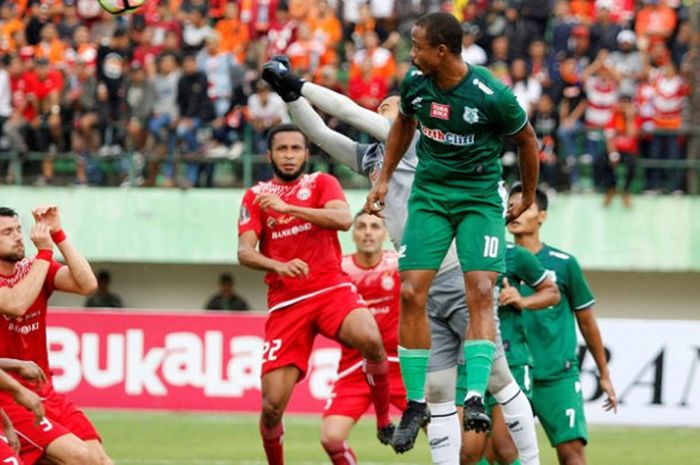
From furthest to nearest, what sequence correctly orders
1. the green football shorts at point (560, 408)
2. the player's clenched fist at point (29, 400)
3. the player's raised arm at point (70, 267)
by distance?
the green football shorts at point (560, 408) < the player's raised arm at point (70, 267) < the player's clenched fist at point (29, 400)

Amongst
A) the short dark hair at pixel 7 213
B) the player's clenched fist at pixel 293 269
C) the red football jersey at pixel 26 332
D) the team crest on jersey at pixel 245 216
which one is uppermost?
the short dark hair at pixel 7 213

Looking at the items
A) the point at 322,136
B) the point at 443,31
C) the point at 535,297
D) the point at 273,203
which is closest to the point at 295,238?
the point at 273,203

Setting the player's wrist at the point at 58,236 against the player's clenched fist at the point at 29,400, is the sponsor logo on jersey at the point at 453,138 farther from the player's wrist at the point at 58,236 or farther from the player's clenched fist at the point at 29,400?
the player's clenched fist at the point at 29,400

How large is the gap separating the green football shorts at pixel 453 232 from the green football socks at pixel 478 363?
0.42m

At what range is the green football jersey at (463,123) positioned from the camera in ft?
28.6

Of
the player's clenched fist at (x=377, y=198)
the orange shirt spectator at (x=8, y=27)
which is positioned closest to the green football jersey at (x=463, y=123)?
the player's clenched fist at (x=377, y=198)

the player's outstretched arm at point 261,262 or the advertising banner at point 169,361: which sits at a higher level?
the player's outstretched arm at point 261,262

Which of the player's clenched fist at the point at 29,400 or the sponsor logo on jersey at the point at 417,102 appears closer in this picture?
the sponsor logo on jersey at the point at 417,102

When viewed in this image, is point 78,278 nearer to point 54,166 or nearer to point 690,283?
point 54,166

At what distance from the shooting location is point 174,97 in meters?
22.8

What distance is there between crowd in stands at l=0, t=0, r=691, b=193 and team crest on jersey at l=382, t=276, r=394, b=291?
8630mm

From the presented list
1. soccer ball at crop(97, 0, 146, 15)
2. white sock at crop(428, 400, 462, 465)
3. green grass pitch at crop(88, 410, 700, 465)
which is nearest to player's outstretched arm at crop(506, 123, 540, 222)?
white sock at crop(428, 400, 462, 465)

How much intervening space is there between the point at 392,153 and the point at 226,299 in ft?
50.6

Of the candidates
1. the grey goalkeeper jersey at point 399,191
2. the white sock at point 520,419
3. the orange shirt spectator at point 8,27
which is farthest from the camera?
the orange shirt spectator at point 8,27
